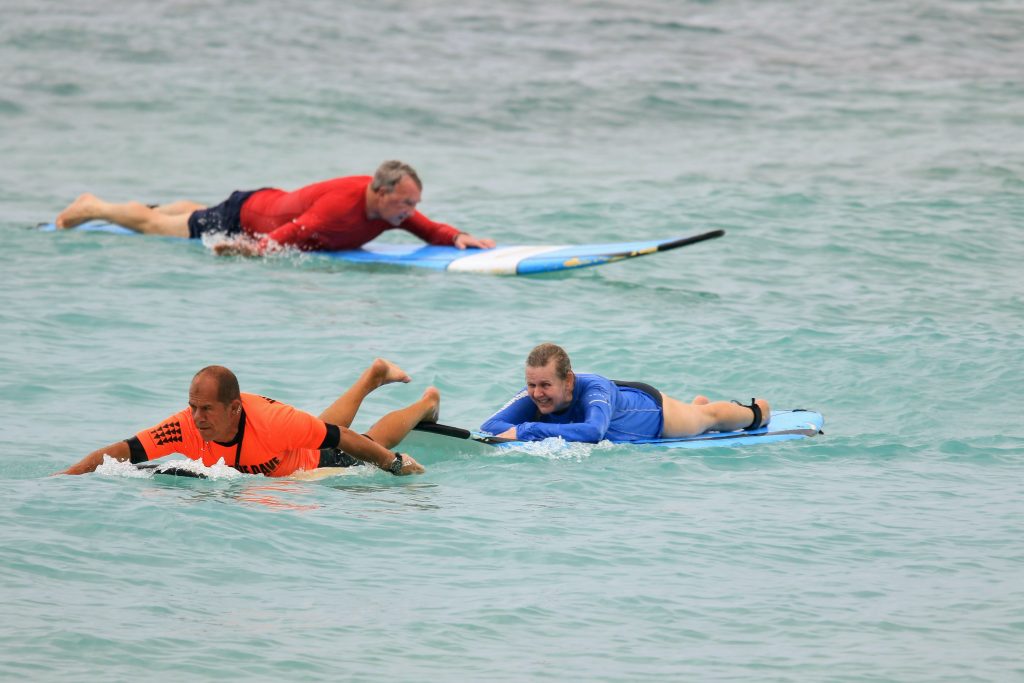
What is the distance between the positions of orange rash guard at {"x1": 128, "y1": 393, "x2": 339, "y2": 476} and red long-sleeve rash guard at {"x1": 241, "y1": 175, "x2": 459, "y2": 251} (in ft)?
20.9

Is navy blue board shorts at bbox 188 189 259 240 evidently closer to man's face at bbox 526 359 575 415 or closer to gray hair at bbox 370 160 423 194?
gray hair at bbox 370 160 423 194

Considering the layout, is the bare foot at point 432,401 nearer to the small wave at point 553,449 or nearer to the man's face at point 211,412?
the small wave at point 553,449

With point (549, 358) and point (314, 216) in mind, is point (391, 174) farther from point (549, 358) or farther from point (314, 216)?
point (549, 358)

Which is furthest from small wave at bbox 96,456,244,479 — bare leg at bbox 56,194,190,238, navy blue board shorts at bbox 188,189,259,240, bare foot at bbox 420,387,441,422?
bare leg at bbox 56,194,190,238

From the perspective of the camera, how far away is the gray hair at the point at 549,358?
8617mm

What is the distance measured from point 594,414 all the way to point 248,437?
2337mm

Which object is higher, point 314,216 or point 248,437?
point 314,216

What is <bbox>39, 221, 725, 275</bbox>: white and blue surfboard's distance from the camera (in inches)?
543

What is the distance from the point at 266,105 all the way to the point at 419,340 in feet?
40.6

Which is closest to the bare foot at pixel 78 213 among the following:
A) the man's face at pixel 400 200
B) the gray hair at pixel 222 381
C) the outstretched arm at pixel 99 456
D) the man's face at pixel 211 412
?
the man's face at pixel 400 200

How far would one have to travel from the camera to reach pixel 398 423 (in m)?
8.43

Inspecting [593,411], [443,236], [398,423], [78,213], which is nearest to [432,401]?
[398,423]

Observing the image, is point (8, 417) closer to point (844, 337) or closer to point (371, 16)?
point (844, 337)

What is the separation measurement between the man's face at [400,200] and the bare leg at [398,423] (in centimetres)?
506
